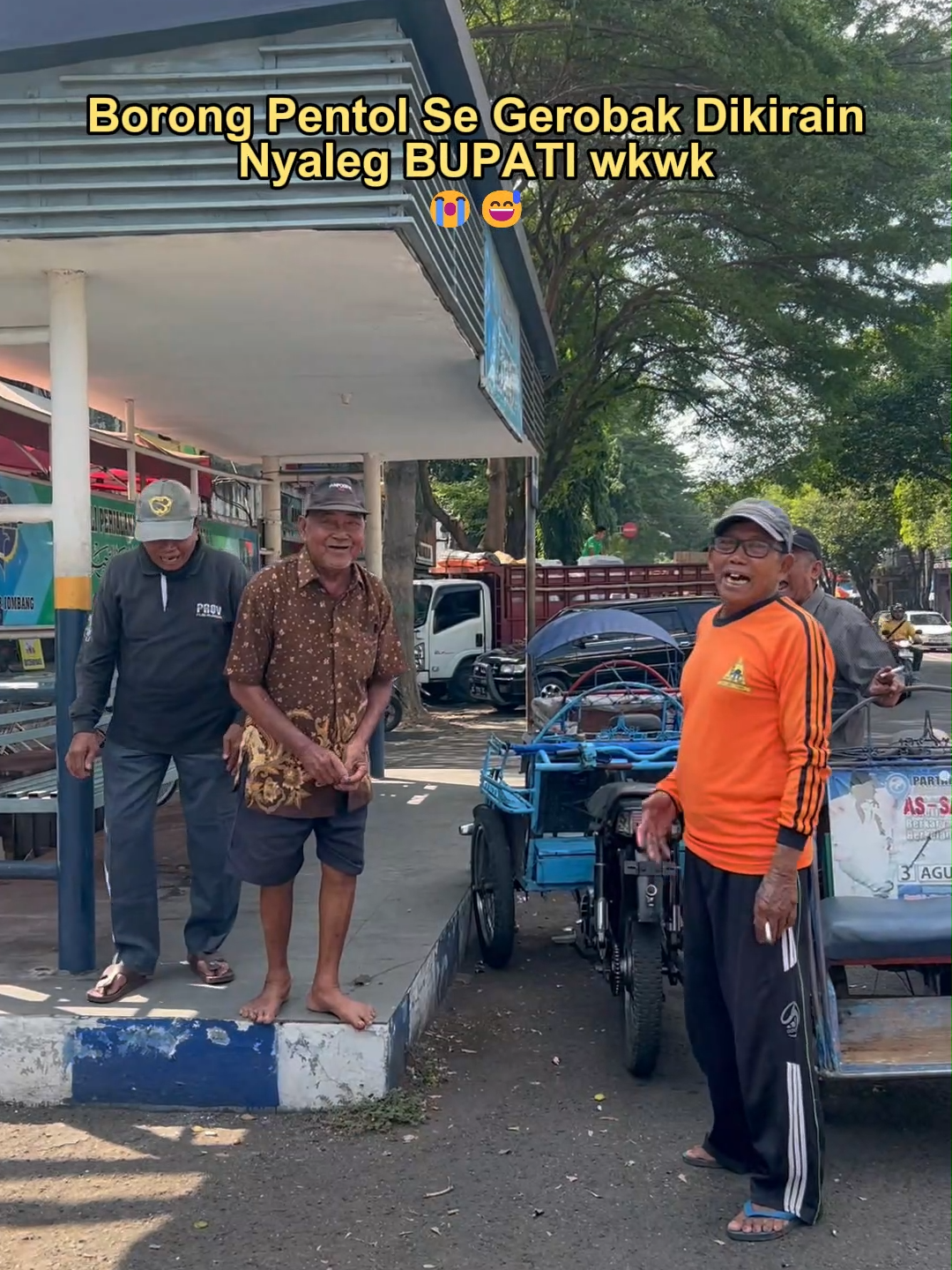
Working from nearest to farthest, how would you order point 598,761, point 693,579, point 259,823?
point 259,823 < point 598,761 < point 693,579

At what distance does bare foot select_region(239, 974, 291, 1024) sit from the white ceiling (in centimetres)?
250

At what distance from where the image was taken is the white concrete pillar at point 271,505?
1012cm

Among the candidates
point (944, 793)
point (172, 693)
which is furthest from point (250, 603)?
point (944, 793)

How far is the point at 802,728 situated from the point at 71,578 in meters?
2.82

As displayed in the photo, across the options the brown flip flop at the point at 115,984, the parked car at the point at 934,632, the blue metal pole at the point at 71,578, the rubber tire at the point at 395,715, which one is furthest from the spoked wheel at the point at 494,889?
the parked car at the point at 934,632

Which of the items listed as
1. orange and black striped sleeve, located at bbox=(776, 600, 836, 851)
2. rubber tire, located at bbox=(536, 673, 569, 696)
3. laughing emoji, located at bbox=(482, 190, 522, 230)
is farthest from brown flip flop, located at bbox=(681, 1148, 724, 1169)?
rubber tire, located at bbox=(536, 673, 569, 696)

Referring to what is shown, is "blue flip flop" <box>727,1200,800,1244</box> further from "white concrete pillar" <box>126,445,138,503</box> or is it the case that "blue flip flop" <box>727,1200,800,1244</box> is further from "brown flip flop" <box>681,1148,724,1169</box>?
"white concrete pillar" <box>126,445,138,503</box>

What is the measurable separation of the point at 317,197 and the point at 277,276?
627 mm

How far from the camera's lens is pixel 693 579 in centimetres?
2194

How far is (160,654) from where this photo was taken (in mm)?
4277

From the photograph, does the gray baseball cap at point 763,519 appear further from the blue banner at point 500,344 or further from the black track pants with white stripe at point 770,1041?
the blue banner at point 500,344

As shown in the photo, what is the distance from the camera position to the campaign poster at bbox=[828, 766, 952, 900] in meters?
3.68

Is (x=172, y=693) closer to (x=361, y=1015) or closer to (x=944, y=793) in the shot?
(x=361, y=1015)

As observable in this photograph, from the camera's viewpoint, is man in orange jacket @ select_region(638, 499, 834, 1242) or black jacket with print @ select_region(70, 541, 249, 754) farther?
black jacket with print @ select_region(70, 541, 249, 754)
